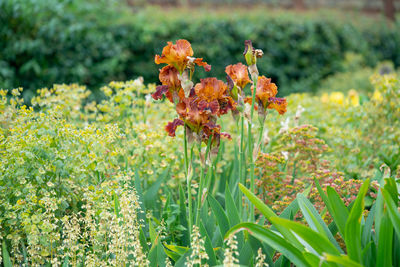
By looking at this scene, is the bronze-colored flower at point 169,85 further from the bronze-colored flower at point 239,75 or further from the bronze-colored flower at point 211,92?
the bronze-colored flower at point 239,75

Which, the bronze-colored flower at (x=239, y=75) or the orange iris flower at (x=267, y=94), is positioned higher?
the bronze-colored flower at (x=239, y=75)

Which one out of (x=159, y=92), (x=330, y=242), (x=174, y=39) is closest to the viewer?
(x=330, y=242)

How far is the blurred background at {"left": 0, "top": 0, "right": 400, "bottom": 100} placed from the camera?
18.5 feet

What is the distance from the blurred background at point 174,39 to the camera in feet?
18.5

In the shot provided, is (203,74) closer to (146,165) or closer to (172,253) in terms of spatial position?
(146,165)

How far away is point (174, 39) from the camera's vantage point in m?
7.29

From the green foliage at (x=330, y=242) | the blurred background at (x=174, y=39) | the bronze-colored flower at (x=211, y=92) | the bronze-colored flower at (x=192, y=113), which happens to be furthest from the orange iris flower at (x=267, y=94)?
the blurred background at (x=174, y=39)

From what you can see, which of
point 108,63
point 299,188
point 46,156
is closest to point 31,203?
point 46,156

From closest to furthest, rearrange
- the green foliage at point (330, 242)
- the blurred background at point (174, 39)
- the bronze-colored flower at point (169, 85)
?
the green foliage at point (330, 242), the bronze-colored flower at point (169, 85), the blurred background at point (174, 39)

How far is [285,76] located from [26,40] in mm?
5305

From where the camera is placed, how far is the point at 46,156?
2.05 meters

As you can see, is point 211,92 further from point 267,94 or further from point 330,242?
point 330,242

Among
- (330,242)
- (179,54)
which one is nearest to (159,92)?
(179,54)

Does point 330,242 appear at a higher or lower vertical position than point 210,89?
lower
